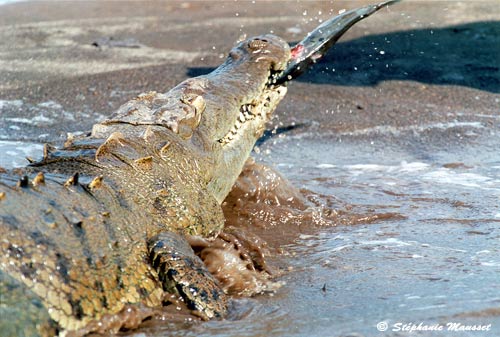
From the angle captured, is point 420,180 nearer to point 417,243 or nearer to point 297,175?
point 297,175

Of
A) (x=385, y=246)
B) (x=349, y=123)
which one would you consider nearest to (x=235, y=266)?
(x=385, y=246)

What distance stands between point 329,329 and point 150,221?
932 millimetres

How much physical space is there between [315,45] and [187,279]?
2429mm

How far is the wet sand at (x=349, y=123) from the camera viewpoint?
3.60 meters

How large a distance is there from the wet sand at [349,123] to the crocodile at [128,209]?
0.25 m

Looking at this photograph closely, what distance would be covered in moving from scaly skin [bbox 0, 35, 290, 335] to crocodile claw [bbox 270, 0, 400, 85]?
267mm

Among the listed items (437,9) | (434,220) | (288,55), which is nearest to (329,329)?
(434,220)

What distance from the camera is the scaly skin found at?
9.46 ft

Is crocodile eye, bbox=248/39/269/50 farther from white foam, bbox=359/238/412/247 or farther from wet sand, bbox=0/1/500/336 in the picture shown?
white foam, bbox=359/238/412/247

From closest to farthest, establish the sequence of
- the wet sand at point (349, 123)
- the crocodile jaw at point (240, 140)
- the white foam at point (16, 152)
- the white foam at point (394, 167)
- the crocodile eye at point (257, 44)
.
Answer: the wet sand at point (349, 123), the crocodile jaw at point (240, 140), the crocodile eye at point (257, 44), the white foam at point (16, 152), the white foam at point (394, 167)

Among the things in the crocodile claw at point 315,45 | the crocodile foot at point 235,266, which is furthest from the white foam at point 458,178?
the crocodile foot at point 235,266

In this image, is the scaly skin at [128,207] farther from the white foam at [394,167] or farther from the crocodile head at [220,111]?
the white foam at [394,167]

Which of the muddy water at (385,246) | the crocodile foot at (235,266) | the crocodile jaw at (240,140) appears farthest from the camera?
the crocodile jaw at (240,140)

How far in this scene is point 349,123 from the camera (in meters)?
7.44
